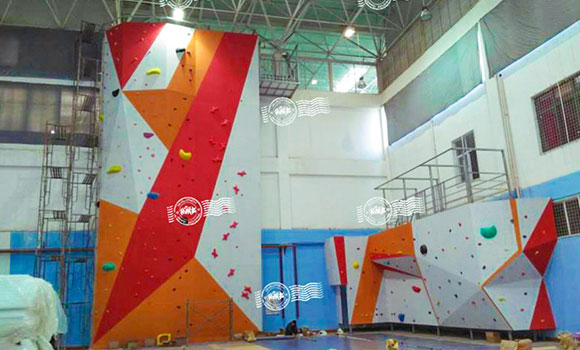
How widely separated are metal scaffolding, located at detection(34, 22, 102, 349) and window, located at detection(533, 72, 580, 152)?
1156 cm

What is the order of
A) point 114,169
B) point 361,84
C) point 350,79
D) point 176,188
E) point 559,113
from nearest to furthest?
point 559,113
point 114,169
point 176,188
point 361,84
point 350,79

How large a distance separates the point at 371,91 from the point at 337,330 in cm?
891

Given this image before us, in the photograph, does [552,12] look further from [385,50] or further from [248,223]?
[248,223]

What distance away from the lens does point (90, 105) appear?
1561cm

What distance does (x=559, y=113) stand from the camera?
1102 cm

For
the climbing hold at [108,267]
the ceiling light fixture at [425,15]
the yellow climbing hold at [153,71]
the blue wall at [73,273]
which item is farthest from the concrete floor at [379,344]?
the ceiling light fixture at [425,15]

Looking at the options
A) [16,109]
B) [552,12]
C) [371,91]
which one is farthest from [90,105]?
[552,12]

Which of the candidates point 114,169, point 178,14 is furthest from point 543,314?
point 178,14

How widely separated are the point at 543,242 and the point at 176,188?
9.44 metres

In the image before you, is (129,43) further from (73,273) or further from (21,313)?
(21,313)

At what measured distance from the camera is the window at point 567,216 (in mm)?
10508

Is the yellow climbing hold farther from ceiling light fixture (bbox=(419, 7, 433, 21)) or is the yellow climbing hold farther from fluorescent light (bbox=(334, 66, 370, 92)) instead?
ceiling light fixture (bbox=(419, 7, 433, 21))

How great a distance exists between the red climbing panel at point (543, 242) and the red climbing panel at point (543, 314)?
1.58ft

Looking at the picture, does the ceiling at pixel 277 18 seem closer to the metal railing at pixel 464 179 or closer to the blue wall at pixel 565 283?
the metal railing at pixel 464 179
